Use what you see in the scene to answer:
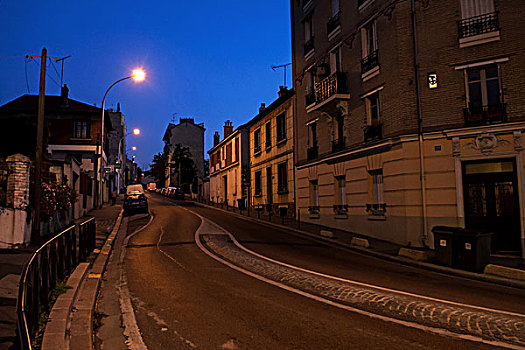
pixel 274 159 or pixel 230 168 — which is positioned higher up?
pixel 230 168

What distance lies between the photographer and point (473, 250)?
35.9ft

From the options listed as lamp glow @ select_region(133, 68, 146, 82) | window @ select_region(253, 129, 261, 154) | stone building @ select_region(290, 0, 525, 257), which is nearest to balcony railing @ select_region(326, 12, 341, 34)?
stone building @ select_region(290, 0, 525, 257)

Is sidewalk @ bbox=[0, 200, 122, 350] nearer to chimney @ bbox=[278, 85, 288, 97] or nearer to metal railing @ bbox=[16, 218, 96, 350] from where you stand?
metal railing @ bbox=[16, 218, 96, 350]

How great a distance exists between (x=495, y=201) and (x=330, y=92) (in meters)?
9.48

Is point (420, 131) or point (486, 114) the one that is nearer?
point (486, 114)

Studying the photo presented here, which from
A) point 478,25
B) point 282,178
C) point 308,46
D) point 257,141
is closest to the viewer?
point 478,25

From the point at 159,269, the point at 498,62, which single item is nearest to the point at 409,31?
the point at 498,62

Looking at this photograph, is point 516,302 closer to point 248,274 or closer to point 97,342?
point 248,274

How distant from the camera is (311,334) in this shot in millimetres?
5234

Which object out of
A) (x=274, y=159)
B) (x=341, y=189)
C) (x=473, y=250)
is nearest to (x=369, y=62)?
(x=341, y=189)

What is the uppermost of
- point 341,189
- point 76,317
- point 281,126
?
point 281,126

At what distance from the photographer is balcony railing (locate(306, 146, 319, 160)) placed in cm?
2320

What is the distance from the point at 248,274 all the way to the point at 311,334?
4.11 meters

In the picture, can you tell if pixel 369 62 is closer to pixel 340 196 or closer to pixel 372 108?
pixel 372 108
